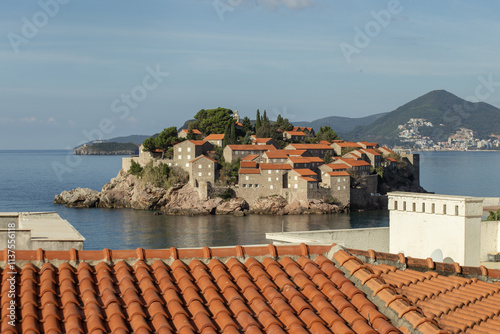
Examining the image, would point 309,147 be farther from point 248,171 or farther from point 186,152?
point 186,152

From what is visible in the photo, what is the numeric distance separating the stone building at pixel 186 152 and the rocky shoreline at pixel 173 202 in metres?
2.84

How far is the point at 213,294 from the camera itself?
4.32 meters

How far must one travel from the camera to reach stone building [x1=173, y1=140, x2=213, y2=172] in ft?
230

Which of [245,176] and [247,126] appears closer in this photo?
[245,176]

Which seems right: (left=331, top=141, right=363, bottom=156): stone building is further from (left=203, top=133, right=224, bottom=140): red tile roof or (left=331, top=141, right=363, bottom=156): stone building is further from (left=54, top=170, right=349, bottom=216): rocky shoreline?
(left=203, top=133, right=224, bottom=140): red tile roof

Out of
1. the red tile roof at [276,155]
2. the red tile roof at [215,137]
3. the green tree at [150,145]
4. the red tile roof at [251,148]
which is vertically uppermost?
the red tile roof at [215,137]

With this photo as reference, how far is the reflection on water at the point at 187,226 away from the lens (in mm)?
48000

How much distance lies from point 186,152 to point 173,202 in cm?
609

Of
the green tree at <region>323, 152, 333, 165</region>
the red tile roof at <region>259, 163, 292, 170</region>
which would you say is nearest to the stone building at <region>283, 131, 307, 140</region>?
the green tree at <region>323, 152, 333, 165</region>

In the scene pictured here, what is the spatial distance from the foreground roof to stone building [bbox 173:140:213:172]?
64930 mm

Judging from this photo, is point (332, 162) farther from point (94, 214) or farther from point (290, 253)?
point (290, 253)

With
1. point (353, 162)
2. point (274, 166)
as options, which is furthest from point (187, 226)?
point (353, 162)

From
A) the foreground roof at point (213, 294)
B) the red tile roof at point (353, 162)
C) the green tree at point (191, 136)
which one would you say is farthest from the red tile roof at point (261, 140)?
the foreground roof at point (213, 294)

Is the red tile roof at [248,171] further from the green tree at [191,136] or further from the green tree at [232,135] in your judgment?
the green tree at [191,136]
